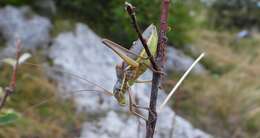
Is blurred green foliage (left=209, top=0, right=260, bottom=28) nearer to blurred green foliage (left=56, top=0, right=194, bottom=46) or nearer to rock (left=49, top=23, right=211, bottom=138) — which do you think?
blurred green foliage (left=56, top=0, right=194, bottom=46)

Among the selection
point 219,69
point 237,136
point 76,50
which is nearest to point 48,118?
point 76,50

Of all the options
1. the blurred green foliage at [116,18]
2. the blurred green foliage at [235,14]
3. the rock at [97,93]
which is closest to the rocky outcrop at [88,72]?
the rock at [97,93]

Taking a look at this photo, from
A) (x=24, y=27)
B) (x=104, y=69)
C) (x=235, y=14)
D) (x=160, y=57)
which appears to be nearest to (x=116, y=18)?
(x=104, y=69)

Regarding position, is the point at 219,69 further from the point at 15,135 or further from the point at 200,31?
the point at 15,135

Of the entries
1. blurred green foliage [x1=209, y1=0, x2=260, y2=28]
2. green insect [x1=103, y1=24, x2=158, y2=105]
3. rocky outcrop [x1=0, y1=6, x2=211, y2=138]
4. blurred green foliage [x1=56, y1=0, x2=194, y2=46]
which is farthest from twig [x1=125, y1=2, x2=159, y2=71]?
blurred green foliage [x1=209, y1=0, x2=260, y2=28]

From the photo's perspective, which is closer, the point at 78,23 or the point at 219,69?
the point at 78,23
